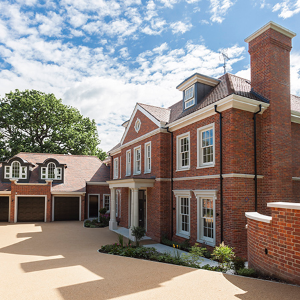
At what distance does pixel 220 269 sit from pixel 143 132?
11133 mm

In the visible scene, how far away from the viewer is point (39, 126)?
3422 centimetres

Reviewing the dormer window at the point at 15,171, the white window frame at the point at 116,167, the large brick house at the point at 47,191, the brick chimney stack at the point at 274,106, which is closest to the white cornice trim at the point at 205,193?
the brick chimney stack at the point at 274,106

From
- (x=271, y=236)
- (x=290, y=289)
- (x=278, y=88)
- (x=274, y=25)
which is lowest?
(x=290, y=289)

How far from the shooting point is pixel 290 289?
209 inches

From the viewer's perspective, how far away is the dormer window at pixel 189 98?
14590 mm

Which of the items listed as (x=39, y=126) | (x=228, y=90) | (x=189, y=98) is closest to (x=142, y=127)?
(x=189, y=98)

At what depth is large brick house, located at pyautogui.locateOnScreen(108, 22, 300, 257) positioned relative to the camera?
10.8 m

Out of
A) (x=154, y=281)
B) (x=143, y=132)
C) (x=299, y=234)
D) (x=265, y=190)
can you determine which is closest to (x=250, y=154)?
(x=265, y=190)

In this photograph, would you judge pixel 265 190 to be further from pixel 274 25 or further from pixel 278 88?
pixel 274 25

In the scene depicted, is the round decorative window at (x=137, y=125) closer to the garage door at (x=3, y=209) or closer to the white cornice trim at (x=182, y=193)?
the white cornice trim at (x=182, y=193)

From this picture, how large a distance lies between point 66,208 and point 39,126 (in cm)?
1403

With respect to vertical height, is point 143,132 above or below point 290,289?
above

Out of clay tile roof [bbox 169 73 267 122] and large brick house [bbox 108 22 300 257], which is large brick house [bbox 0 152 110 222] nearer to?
large brick house [bbox 108 22 300 257]

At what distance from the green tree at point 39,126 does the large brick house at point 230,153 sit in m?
22.4
